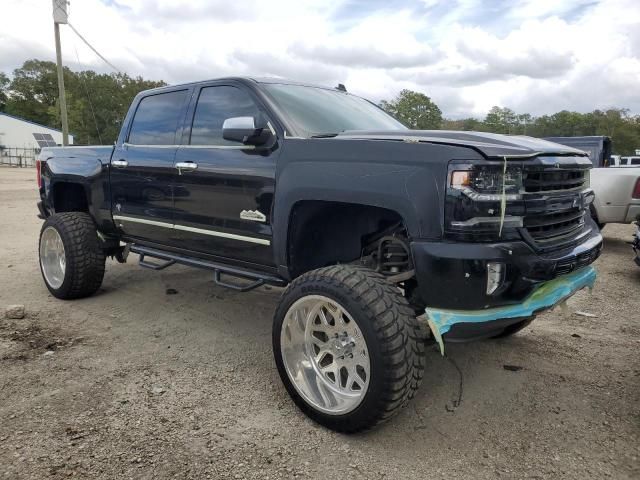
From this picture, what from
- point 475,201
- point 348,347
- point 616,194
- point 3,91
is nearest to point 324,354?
point 348,347

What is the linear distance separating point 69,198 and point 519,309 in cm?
481

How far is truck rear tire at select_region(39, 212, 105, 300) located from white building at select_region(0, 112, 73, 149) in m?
62.5

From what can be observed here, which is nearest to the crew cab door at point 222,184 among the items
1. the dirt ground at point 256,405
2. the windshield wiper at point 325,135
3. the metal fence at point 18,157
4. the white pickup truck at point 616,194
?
the windshield wiper at point 325,135

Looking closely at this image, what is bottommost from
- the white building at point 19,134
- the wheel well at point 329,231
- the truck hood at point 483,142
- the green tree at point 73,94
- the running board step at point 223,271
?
the running board step at point 223,271

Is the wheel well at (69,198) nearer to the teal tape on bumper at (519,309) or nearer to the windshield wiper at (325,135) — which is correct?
the windshield wiper at (325,135)

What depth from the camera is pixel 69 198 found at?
559 centimetres

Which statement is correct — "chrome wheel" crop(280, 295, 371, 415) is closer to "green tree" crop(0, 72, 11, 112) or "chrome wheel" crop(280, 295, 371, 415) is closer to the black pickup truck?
the black pickup truck

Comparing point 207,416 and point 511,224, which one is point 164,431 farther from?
point 511,224

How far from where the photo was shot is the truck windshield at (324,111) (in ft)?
11.5

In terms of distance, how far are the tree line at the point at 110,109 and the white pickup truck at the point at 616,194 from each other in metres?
38.8

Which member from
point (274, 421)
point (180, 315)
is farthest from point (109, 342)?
point (274, 421)

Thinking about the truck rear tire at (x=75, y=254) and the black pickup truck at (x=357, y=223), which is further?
the truck rear tire at (x=75, y=254)

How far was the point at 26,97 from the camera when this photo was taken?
81.2m

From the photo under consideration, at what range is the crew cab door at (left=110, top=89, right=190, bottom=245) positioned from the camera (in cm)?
419
